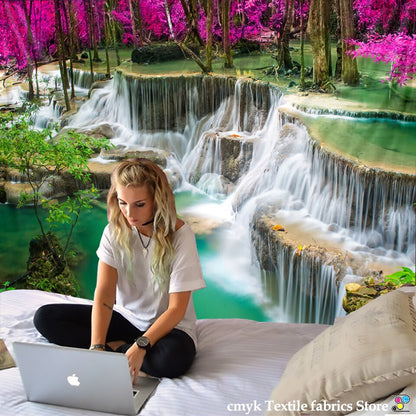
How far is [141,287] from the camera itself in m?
1.86

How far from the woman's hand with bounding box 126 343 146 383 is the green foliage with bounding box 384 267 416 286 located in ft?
4.36

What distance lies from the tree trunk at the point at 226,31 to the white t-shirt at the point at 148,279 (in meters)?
1.42

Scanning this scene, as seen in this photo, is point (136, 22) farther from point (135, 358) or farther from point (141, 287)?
point (135, 358)

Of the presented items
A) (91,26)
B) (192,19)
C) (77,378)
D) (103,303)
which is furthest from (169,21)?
(77,378)

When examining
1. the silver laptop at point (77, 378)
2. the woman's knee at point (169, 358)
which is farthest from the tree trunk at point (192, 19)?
the silver laptop at point (77, 378)

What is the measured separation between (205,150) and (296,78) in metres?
0.69

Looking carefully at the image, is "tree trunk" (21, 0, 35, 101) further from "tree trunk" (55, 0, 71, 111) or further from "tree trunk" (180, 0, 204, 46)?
"tree trunk" (180, 0, 204, 46)

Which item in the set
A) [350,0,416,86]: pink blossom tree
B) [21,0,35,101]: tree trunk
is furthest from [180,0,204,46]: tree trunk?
[21,0,35,101]: tree trunk

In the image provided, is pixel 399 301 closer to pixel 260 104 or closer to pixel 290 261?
pixel 290 261

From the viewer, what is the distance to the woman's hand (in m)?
1.63

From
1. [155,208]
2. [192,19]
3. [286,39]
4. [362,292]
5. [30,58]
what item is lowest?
[362,292]

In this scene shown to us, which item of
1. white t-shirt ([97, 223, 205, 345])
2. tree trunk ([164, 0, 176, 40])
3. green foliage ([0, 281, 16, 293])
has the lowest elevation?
green foliage ([0, 281, 16, 293])

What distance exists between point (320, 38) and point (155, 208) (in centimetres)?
145

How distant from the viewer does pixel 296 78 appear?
8.92ft
